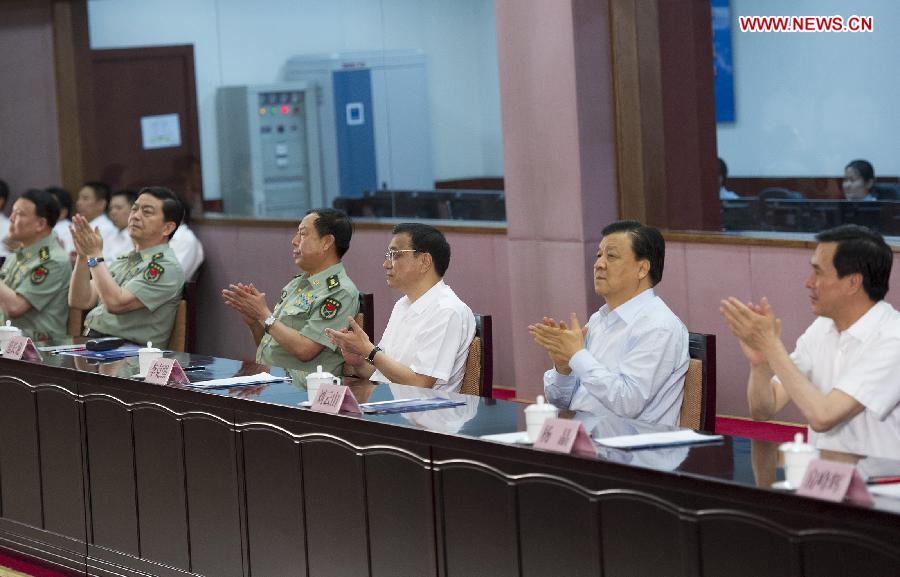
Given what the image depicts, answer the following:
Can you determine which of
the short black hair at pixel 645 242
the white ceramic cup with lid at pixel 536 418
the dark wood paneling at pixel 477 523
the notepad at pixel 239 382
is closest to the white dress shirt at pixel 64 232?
the notepad at pixel 239 382

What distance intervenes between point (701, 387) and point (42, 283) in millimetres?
3778

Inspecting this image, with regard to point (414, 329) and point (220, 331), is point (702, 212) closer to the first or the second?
point (414, 329)

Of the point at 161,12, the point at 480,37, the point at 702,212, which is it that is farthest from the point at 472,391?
the point at 161,12

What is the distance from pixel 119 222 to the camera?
837 centimetres

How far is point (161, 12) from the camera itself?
8922 mm

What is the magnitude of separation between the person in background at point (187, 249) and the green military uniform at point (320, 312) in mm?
Result: 3531

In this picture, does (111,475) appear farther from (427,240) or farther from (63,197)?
(63,197)

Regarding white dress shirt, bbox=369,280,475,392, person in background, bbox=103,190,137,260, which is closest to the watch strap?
white dress shirt, bbox=369,280,475,392

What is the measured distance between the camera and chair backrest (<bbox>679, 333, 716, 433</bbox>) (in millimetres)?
3607

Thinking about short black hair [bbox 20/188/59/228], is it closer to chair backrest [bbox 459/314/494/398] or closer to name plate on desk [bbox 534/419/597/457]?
chair backrest [bbox 459/314/494/398]

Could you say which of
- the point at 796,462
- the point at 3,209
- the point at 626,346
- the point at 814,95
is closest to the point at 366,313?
the point at 626,346

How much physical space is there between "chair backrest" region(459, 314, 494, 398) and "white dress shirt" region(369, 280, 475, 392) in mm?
22

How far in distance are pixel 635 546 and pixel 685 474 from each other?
21 centimetres

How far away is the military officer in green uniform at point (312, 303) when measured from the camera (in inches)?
184
